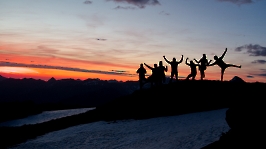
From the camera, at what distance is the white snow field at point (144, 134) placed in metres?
18.9

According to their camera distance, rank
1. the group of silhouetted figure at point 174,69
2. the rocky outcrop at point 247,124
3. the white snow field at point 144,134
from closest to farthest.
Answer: the rocky outcrop at point 247,124 → the white snow field at point 144,134 → the group of silhouetted figure at point 174,69

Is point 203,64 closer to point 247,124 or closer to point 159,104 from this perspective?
point 159,104

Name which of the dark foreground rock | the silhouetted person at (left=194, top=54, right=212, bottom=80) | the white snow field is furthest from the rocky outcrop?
the silhouetted person at (left=194, top=54, right=212, bottom=80)

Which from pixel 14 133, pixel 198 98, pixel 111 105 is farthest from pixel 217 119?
pixel 14 133

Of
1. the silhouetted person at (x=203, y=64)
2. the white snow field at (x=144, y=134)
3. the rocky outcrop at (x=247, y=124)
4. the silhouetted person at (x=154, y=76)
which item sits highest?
the silhouetted person at (x=203, y=64)

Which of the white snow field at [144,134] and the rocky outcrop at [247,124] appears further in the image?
the white snow field at [144,134]

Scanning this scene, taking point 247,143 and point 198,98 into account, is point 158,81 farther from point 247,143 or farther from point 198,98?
point 247,143

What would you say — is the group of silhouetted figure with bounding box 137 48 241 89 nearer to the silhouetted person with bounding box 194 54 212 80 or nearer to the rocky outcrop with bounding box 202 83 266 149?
the silhouetted person with bounding box 194 54 212 80

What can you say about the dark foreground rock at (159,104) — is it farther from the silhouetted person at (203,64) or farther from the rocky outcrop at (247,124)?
the rocky outcrop at (247,124)

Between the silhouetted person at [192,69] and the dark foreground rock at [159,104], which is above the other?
the silhouetted person at [192,69]

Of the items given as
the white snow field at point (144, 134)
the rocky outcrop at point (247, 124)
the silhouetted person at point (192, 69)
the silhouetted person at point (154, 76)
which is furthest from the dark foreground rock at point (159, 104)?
the rocky outcrop at point (247, 124)

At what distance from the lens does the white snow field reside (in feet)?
62.1

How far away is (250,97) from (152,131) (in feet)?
39.1

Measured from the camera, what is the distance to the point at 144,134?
75.0 ft
